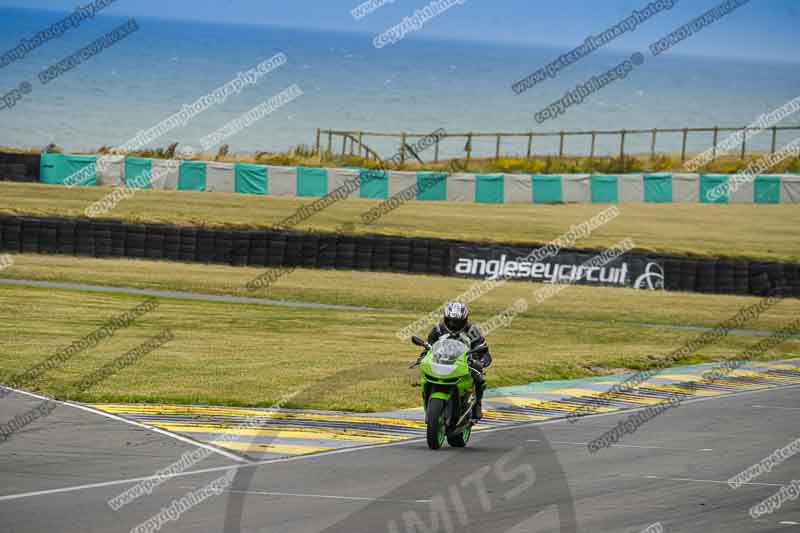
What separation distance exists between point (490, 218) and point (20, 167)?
60.7 ft

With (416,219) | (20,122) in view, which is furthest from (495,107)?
(416,219)

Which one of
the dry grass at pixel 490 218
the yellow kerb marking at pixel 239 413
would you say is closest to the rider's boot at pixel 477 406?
the yellow kerb marking at pixel 239 413

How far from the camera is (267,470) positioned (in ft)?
40.6

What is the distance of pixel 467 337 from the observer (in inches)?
573

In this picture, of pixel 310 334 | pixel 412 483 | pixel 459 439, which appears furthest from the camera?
pixel 310 334

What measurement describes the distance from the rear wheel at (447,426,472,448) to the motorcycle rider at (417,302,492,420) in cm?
25

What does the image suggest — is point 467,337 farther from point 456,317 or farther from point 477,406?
point 477,406

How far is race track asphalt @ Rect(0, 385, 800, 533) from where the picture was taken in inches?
399

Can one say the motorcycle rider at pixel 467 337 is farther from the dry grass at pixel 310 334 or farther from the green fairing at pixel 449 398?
the dry grass at pixel 310 334

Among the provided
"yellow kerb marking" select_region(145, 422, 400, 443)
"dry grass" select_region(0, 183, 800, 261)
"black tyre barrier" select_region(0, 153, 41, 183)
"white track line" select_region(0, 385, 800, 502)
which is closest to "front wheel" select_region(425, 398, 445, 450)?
"white track line" select_region(0, 385, 800, 502)

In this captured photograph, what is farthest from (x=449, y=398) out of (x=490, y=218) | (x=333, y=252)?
(x=490, y=218)

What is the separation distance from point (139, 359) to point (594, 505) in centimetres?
1140

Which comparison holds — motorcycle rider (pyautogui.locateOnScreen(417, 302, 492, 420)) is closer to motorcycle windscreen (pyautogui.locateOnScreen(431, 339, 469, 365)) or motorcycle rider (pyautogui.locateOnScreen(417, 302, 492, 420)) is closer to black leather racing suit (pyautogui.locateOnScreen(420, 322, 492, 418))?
black leather racing suit (pyautogui.locateOnScreen(420, 322, 492, 418))

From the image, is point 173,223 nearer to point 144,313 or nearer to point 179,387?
point 144,313
